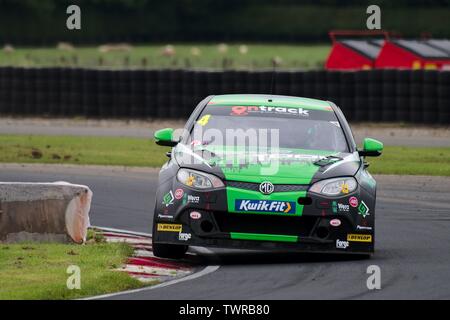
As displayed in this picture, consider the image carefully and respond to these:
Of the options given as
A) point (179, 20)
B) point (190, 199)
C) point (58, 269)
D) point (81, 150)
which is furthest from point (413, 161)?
point (179, 20)

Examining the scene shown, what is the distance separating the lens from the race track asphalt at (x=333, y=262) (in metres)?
9.62

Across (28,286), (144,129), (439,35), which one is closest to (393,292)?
(28,286)

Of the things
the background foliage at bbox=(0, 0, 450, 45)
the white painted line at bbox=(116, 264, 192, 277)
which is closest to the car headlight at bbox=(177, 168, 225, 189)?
the white painted line at bbox=(116, 264, 192, 277)

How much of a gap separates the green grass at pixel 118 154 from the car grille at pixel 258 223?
9559mm

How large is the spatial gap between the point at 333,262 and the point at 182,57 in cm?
Result: 5558

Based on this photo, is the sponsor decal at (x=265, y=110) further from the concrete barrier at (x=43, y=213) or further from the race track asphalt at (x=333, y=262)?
the concrete barrier at (x=43, y=213)

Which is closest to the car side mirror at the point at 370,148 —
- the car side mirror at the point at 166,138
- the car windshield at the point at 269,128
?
the car windshield at the point at 269,128

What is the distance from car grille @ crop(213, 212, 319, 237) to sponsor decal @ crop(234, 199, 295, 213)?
0.23 feet

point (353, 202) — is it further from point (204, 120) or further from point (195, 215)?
point (204, 120)

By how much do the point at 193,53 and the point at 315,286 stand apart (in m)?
60.3

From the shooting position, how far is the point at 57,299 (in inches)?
366

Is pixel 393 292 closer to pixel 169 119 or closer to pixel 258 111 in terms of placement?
pixel 258 111

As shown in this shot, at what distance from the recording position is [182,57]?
218 feet
